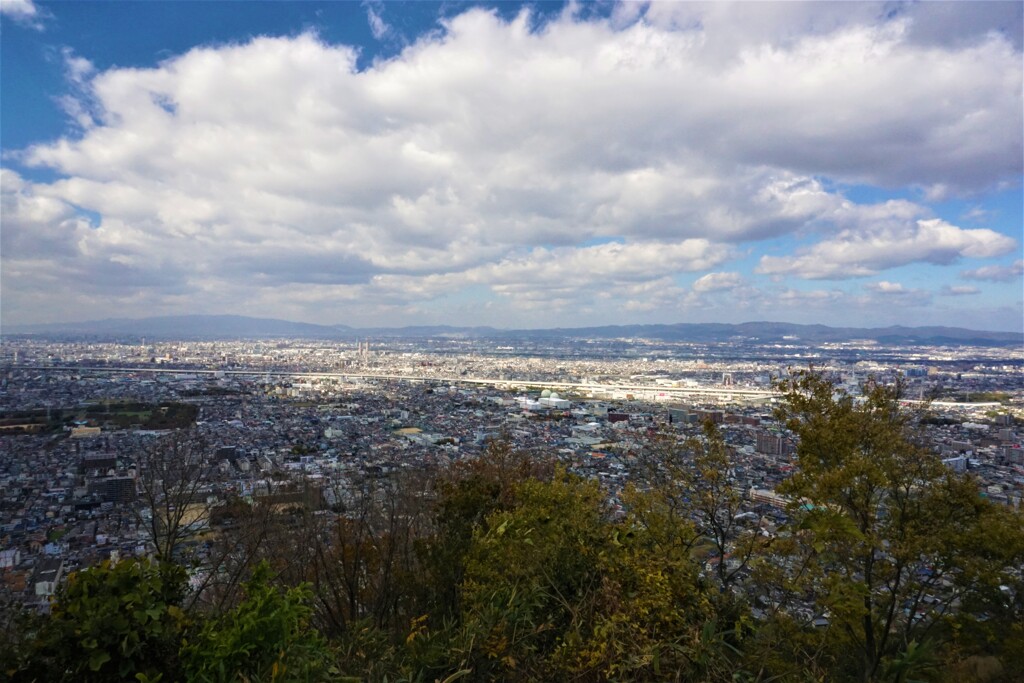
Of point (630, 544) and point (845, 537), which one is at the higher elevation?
point (630, 544)

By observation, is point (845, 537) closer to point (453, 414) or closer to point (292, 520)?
point (292, 520)

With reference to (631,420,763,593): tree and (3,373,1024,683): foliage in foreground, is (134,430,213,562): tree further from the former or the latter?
(631,420,763,593): tree

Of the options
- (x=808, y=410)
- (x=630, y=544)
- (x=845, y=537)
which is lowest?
(x=845, y=537)

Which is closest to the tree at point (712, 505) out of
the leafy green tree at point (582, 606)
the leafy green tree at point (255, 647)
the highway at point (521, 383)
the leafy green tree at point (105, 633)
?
the leafy green tree at point (582, 606)

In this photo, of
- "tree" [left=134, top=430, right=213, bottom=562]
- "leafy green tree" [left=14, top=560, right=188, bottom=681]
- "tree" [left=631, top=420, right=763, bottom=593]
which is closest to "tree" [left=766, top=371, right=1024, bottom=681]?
"tree" [left=631, top=420, right=763, bottom=593]

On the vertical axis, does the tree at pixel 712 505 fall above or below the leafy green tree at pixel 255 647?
below

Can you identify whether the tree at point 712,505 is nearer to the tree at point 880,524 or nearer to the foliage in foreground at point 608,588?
the foliage in foreground at point 608,588

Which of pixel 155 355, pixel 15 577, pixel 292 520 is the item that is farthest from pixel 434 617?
pixel 155 355
